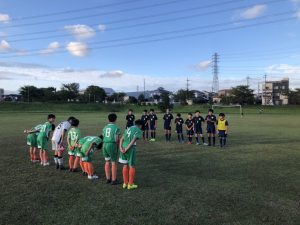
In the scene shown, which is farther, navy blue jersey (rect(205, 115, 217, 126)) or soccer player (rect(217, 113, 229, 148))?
navy blue jersey (rect(205, 115, 217, 126))

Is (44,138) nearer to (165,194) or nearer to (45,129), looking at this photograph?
(45,129)

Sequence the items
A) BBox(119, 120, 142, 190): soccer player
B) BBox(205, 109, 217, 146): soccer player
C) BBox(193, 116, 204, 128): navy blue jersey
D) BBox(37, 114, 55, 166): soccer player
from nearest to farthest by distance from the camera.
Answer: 1. BBox(119, 120, 142, 190): soccer player
2. BBox(37, 114, 55, 166): soccer player
3. BBox(205, 109, 217, 146): soccer player
4. BBox(193, 116, 204, 128): navy blue jersey

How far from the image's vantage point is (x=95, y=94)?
12438cm

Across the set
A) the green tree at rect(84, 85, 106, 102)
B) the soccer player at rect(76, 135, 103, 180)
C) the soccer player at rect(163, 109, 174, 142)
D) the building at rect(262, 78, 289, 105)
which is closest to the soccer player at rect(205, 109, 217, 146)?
the soccer player at rect(163, 109, 174, 142)

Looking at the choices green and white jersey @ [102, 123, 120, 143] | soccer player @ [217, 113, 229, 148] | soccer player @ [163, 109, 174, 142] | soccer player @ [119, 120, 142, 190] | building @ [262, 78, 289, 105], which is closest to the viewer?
soccer player @ [119, 120, 142, 190]

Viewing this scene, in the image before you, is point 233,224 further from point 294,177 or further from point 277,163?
point 277,163

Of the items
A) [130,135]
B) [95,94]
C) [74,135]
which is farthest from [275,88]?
[130,135]

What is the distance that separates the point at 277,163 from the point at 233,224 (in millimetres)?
7048

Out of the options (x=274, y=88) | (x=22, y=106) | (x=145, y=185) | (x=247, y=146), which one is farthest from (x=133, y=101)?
(x=145, y=185)

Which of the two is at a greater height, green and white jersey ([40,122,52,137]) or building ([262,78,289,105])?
building ([262,78,289,105])

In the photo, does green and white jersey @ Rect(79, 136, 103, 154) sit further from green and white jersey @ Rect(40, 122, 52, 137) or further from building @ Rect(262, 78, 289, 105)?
building @ Rect(262, 78, 289, 105)

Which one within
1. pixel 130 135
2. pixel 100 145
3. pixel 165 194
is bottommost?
pixel 165 194

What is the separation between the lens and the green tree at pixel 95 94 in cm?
12344

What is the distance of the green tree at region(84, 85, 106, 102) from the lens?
12344cm
